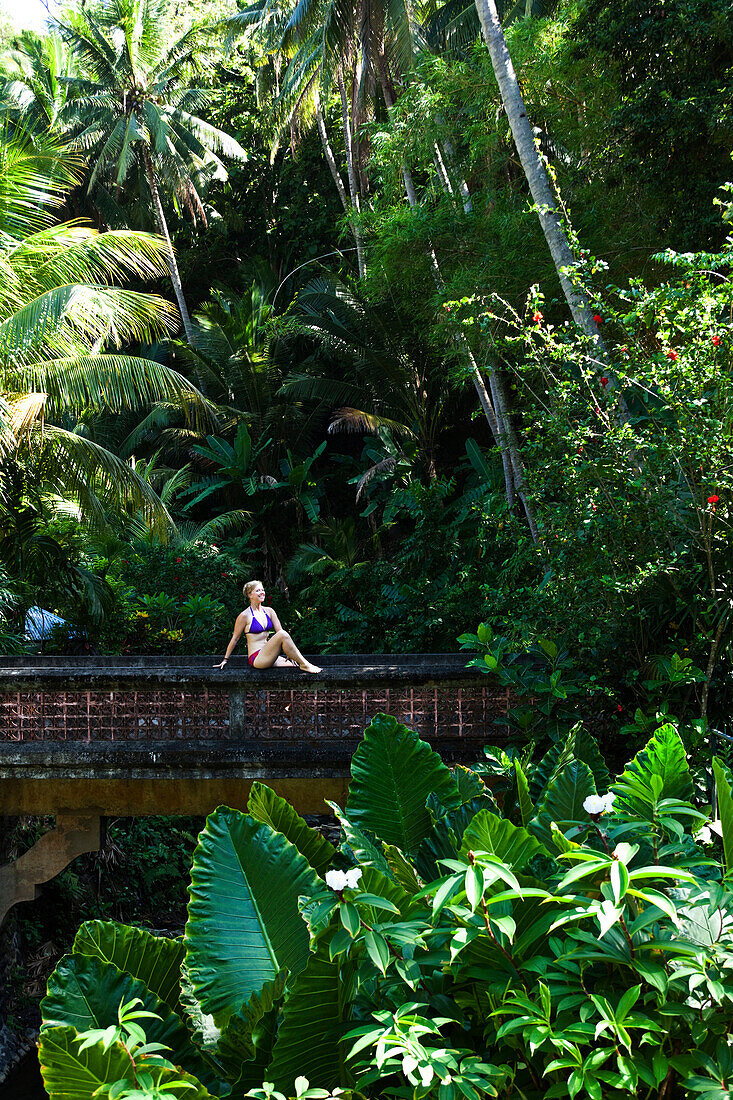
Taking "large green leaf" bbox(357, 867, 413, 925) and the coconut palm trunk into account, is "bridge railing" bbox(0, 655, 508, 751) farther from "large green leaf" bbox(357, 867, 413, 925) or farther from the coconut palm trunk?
the coconut palm trunk

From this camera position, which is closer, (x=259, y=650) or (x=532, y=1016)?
(x=532, y=1016)

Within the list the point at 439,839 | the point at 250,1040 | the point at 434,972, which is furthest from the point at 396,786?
the point at 250,1040

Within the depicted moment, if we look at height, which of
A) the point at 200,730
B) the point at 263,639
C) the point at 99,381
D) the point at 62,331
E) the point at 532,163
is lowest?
the point at 200,730

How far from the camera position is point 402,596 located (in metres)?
10.9

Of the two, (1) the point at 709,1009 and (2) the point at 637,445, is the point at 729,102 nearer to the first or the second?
(2) the point at 637,445

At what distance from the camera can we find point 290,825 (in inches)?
107

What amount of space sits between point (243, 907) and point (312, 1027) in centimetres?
45

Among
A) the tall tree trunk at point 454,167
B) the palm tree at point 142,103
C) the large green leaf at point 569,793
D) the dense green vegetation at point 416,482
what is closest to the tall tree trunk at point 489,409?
the dense green vegetation at point 416,482

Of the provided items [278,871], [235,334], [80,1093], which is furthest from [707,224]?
[235,334]

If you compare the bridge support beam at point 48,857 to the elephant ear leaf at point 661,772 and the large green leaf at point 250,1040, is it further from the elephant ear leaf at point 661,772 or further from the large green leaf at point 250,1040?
the elephant ear leaf at point 661,772

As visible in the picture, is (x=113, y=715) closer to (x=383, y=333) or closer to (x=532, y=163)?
(x=532, y=163)

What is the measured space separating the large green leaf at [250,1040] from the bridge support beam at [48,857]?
4.46 m

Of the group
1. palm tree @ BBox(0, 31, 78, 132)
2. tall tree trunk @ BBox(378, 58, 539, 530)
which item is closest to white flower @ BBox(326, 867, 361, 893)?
tall tree trunk @ BBox(378, 58, 539, 530)

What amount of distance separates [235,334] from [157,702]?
42.7 ft
